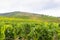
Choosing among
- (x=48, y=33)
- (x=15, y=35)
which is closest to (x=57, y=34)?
(x=48, y=33)

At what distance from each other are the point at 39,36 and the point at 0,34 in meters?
14.8

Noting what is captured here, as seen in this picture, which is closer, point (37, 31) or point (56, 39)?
point (37, 31)

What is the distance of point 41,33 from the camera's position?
7650 cm

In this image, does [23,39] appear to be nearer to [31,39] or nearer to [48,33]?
[31,39]

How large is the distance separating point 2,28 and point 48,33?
53.8 ft

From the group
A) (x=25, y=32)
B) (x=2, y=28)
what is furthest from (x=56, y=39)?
(x=2, y=28)

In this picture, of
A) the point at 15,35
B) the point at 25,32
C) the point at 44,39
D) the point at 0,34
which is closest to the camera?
the point at 0,34

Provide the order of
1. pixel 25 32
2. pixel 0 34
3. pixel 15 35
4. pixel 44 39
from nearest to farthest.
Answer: pixel 0 34 → pixel 44 39 → pixel 15 35 → pixel 25 32

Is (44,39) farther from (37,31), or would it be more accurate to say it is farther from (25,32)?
(25,32)

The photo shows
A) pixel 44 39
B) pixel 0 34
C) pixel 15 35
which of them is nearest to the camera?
pixel 0 34

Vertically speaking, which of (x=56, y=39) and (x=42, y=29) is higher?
(x=42, y=29)

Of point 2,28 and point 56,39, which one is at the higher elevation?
point 2,28

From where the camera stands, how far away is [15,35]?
81625 mm

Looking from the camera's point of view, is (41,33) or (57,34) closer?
(41,33)
